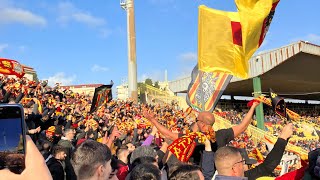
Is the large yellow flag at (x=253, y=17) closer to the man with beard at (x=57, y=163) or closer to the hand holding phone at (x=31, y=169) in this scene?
the man with beard at (x=57, y=163)

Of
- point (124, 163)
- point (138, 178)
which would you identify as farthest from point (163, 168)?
point (138, 178)

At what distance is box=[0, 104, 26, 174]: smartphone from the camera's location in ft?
5.02

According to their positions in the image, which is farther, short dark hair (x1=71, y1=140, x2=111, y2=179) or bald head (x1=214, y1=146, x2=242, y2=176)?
bald head (x1=214, y1=146, x2=242, y2=176)

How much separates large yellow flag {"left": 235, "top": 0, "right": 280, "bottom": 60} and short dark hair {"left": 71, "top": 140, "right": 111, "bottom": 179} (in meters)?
4.49

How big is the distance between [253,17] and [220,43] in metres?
0.66

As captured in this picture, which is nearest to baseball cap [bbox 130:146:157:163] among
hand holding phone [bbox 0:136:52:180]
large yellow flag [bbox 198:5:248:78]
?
large yellow flag [bbox 198:5:248:78]

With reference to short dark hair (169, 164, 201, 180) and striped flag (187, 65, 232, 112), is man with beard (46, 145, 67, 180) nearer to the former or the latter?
short dark hair (169, 164, 201, 180)

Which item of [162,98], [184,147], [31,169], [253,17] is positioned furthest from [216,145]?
[162,98]

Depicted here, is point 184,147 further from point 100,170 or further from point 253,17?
point 253,17

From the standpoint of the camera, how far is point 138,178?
2.88 meters

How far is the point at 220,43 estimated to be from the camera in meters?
6.75

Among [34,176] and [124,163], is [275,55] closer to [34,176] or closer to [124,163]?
[124,163]

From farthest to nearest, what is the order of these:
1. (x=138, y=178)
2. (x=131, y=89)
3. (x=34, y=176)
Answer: (x=131, y=89) < (x=138, y=178) < (x=34, y=176)

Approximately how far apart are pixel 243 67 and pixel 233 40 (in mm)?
499
